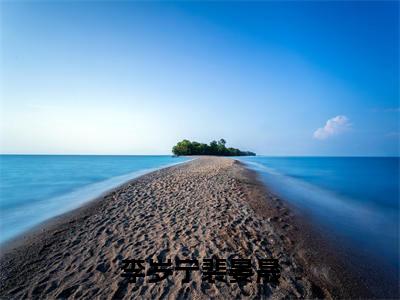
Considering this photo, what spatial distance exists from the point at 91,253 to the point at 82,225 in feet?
8.92

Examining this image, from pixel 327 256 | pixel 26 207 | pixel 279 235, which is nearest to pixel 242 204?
pixel 279 235

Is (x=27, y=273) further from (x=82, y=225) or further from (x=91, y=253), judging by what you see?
(x=82, y=225)

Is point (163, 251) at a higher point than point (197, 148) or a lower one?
lower

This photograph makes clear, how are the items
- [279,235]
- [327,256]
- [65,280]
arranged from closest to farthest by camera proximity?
1. [65,280]
2. [327,256]
3. [279,235]

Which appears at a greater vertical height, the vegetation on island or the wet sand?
the vegetation on island

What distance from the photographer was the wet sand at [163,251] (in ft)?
13.2

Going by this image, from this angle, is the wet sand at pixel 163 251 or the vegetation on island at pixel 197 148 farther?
the vegetation on island at pixel 197 148

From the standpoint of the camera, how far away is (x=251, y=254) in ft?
17.2

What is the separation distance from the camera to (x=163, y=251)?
5.31m

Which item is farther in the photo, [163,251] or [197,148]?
[197,148]

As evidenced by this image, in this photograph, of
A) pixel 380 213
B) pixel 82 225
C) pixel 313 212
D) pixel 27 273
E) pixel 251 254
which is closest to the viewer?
pixel 27 273

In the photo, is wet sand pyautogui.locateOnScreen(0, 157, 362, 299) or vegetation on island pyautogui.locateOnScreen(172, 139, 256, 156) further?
vegetation on island pyautogui.locateOnScreen(172, 139, 256, 156)

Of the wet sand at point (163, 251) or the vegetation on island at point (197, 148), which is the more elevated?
the vegetation on island at point (197, 148)

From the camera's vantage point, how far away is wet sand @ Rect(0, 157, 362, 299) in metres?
4.03
